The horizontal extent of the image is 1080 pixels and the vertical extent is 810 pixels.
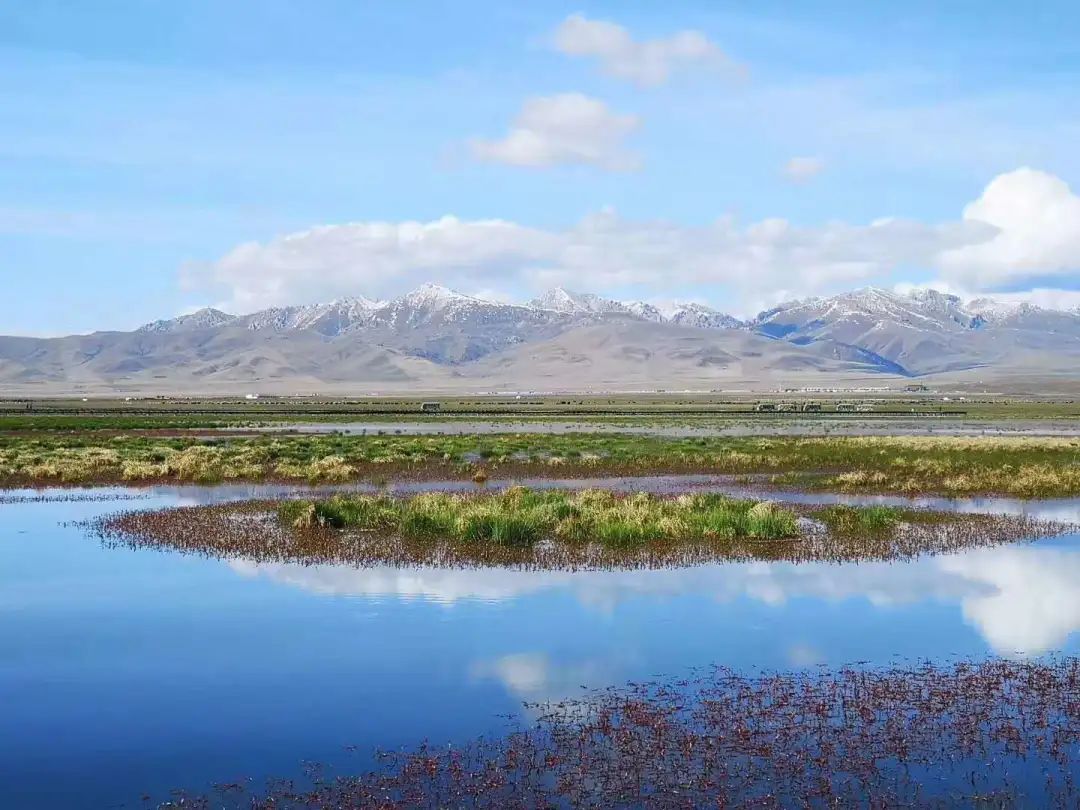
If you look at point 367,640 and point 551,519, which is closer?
point 367,640

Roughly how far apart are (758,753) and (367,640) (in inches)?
303

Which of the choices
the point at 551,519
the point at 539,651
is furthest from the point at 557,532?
the point at 539,651

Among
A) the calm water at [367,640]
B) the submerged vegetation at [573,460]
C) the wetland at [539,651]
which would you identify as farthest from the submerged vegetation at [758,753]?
the submerged vegetation at [573,460]

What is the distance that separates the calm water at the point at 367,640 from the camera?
13312 millimetres

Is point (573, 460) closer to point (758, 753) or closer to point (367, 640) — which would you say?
point (367, 640)

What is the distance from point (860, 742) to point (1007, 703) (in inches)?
109

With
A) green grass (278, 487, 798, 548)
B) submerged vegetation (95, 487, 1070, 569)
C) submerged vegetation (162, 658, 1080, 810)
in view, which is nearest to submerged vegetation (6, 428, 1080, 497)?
submerged vegetation (95, 487, 1070, 569)

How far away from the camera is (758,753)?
12672 mm

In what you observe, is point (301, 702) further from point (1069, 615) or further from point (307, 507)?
point (307, 507)

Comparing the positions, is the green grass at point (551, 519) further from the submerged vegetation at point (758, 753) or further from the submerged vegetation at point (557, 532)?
the submerged vegetation at point (758, 753)

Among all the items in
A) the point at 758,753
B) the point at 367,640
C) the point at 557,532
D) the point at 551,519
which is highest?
the point at 551,519

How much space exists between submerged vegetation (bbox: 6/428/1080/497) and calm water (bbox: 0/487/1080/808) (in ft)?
56.2

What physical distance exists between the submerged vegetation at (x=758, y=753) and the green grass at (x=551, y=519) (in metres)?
12.1

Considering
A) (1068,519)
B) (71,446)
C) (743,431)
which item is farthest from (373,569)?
(743,431)
